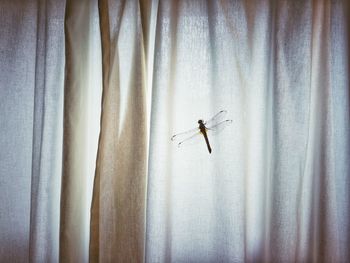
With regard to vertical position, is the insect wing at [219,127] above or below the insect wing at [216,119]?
below

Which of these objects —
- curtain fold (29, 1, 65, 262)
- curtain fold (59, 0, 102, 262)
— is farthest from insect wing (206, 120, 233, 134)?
curtain fold (29, 1, 65, 262)

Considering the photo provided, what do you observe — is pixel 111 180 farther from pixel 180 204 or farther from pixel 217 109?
pixel 217 109

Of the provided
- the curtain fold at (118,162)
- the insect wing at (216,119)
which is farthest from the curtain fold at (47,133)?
the insect wing at (216,119)

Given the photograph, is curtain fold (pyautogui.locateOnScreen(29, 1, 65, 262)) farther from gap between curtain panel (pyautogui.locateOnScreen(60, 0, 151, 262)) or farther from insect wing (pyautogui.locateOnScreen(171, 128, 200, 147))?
insect wing (pyautogui.locateOnScreen(171, 128, 200, 147))

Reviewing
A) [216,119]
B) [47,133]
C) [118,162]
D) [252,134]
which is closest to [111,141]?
[118,162]

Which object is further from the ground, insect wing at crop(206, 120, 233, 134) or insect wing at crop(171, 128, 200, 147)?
insect wing at crop(206, 120, 233, 134)

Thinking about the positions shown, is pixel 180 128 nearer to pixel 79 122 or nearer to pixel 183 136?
pixel 183 136

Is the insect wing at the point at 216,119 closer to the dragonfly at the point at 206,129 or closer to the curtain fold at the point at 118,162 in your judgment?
the dragonfly at the point at 206,129
